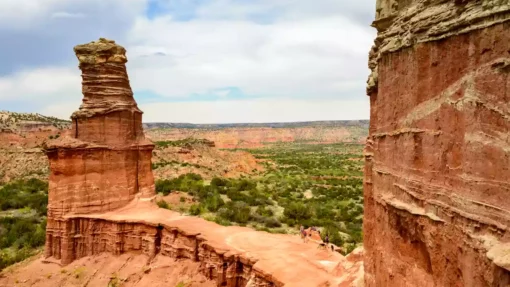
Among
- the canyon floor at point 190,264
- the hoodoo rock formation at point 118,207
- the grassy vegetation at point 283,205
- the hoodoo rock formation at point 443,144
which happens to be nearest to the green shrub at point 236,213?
the grassy vegetation at point 283,205

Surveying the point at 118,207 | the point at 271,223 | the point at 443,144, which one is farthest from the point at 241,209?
the point at 443,144

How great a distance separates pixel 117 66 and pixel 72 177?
21.0ft

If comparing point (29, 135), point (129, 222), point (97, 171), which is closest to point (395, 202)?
point (129, 222)

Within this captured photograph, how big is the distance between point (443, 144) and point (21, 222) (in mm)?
28932

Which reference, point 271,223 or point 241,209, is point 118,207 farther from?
point 241,209

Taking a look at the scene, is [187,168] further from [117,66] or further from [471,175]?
[471,175]

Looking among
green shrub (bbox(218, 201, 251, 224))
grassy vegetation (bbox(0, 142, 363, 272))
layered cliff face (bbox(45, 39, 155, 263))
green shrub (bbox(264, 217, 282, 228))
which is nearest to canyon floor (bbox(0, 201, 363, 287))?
layered cliff face (bbox(45, 39, 155, 263))

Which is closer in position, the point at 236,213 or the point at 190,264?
the point at 190,264

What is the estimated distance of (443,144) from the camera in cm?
611

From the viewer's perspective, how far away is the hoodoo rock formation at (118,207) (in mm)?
15555

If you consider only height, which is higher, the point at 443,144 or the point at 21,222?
the point at 443,144

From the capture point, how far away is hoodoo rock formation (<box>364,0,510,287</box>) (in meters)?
5.04

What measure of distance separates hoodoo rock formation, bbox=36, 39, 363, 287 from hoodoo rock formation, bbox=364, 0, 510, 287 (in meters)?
7.52

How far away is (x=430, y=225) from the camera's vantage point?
6.30 metres
